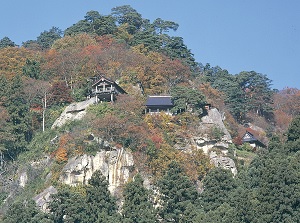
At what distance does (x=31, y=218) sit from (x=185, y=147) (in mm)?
13806

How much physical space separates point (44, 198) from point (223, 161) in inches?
516

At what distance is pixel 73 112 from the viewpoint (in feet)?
200

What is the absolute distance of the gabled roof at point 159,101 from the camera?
61.6m

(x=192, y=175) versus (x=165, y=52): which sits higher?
(x=165, y=52)

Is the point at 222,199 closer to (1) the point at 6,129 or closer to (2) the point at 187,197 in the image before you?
(2) the point at 187,197

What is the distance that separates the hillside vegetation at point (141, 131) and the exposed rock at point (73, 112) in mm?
913

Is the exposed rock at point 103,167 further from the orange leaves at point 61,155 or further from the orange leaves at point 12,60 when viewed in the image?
the orange leaves at point 12,60

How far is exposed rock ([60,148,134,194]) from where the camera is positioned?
177 ft

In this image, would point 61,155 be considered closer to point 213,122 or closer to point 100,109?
point 100,109

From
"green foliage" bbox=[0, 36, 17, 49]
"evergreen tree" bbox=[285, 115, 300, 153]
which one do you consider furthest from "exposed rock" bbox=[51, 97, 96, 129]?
"green foliage" bbox=[0, 36, 17, 49]

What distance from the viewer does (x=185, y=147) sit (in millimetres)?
58688

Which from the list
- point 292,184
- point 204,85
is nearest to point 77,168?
point 292,184

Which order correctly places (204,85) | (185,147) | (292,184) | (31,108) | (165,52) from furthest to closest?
(165,52)
(204,85)
(31,108)
(185,147)
(292,184)

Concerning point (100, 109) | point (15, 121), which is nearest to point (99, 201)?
point (100, 109)
